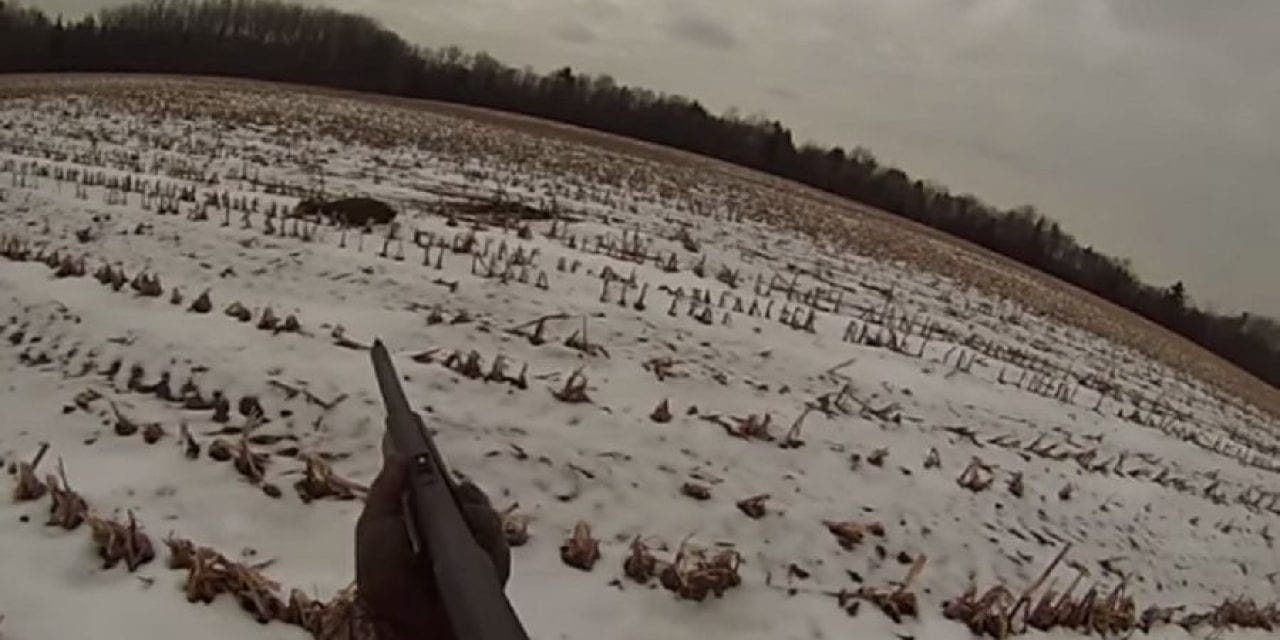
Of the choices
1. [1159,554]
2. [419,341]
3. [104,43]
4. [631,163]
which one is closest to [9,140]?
[419,341]

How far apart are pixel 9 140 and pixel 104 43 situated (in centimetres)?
4740

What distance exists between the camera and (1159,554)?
736 centimetres

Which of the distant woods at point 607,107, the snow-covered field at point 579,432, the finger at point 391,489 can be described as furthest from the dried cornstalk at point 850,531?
the distant woods at point 607,107

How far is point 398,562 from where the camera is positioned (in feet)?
6.13

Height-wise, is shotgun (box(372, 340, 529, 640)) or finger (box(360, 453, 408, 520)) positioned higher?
shotgun (box(372, 340, 529, 640))

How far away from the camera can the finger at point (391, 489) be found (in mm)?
1905

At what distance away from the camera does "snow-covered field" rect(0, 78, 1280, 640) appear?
476cm

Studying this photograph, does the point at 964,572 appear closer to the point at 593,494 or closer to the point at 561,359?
the point at 593,494

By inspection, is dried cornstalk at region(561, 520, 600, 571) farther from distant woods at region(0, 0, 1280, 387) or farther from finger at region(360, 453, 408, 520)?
distant woods at region(0, 0, 1280, 387)

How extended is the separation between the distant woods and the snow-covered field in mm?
37776

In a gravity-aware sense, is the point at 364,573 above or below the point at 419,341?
above

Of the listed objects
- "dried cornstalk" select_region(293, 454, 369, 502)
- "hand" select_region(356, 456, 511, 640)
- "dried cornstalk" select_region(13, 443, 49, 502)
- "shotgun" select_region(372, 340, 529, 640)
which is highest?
"shotgun" select_region(372, 340, 529, 640)

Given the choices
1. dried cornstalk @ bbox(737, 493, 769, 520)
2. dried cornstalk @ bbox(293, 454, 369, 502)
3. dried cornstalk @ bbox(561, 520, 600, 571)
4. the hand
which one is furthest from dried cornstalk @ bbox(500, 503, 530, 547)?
the hand

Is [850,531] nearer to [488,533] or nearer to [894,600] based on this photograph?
[894,600]
